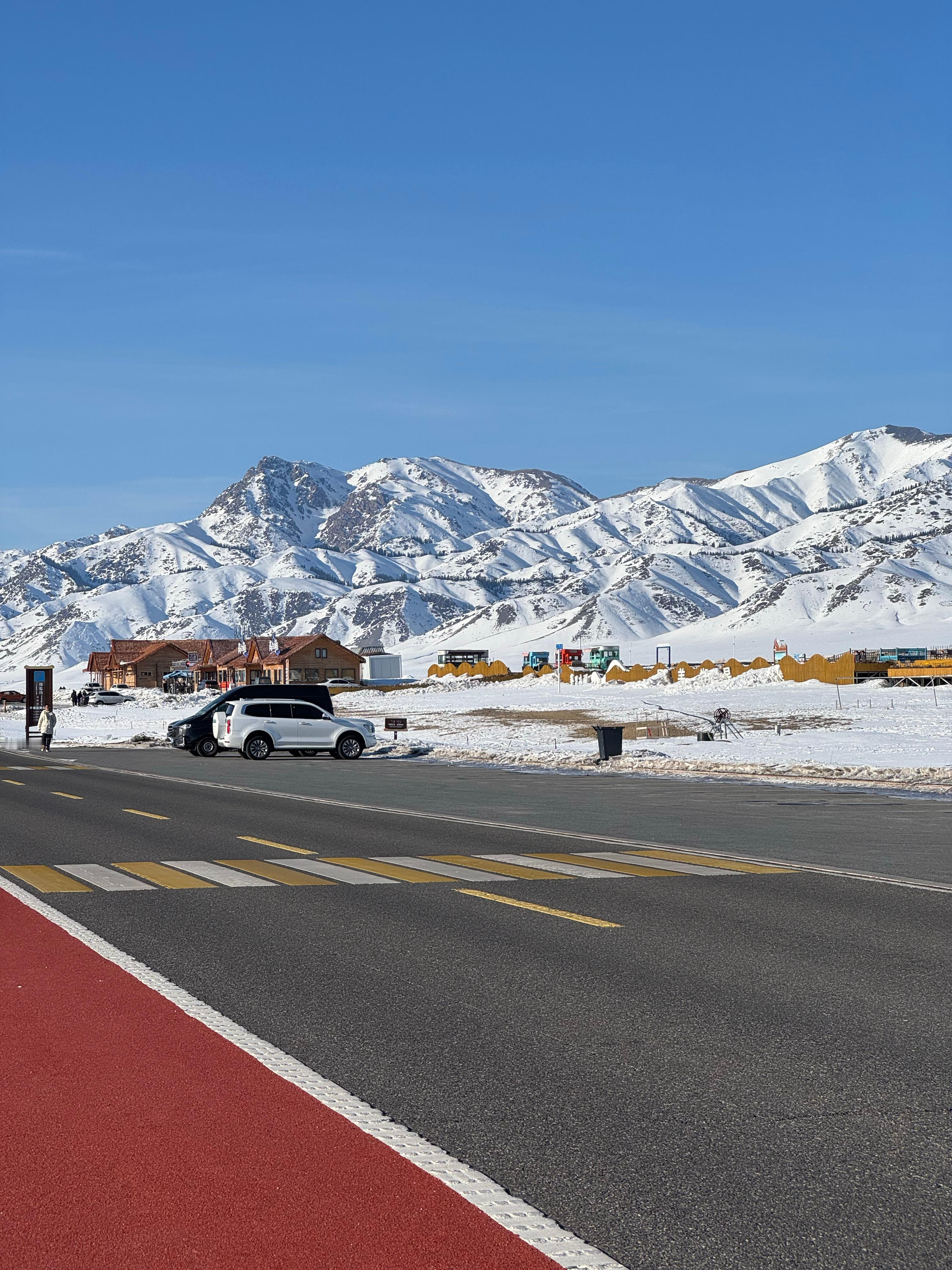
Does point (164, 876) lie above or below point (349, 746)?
below

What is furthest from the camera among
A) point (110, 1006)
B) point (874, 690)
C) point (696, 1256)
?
point (874, 690)

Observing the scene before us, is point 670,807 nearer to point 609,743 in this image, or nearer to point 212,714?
point 609,743

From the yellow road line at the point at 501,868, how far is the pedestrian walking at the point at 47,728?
121 ft

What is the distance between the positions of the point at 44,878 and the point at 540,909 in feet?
16.7

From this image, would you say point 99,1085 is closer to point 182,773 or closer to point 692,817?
point 692,817

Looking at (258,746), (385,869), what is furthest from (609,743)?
(385,869)

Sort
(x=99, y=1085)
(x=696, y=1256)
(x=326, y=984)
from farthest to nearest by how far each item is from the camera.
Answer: (x=326, y=984) < (x=99, y=1085) < (x=696, y=1256)

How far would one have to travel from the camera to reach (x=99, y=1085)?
5.79m

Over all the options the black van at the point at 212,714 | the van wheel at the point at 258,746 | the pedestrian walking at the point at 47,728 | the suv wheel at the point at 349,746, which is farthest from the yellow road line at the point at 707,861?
the pedestrian walking at the point at 47,728

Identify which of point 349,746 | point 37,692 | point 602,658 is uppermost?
point 602,658

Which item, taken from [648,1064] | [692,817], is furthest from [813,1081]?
[692,817]

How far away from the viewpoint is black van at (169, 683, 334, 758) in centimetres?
4203

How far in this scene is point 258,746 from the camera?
3956 centimetres

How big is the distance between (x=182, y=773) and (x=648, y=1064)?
1087 inches
